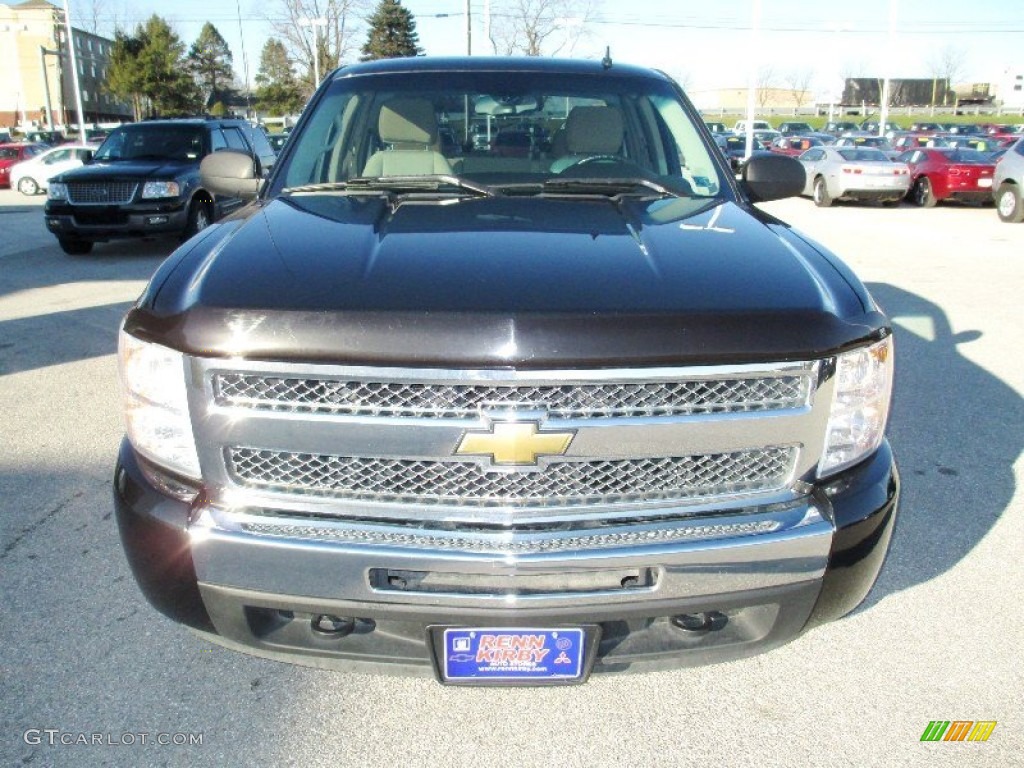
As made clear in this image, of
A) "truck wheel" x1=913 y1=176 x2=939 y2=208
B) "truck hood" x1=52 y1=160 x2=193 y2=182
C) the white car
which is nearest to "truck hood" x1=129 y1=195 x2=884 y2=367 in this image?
"truck hood" x1=52 y1=160 x2=193 y2=182

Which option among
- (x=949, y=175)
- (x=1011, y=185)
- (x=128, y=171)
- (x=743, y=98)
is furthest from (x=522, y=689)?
(x=743, y=98)

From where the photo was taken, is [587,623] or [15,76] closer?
[587,623]

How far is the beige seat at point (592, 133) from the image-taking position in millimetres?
3498

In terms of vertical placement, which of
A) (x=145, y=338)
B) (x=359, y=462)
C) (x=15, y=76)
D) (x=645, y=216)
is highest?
(x=15, y=76)

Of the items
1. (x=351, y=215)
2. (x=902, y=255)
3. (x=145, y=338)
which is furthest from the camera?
(x=902, y=255)

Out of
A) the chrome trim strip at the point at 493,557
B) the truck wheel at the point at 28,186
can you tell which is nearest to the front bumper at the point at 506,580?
the chrome trim strip at the point at 493,557

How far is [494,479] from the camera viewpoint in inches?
77.6

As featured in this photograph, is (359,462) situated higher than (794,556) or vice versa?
(359,462)

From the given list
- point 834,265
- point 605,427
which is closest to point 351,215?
point 605,427

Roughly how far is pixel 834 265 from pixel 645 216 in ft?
2.03

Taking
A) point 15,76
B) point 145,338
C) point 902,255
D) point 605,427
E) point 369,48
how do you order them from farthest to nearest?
point 15,76
point 369,48
point 902,255
point 145,338
point 605,427

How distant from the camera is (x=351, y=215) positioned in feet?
8.93

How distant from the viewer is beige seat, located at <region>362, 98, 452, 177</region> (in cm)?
338

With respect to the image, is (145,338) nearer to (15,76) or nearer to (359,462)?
(359,462)
